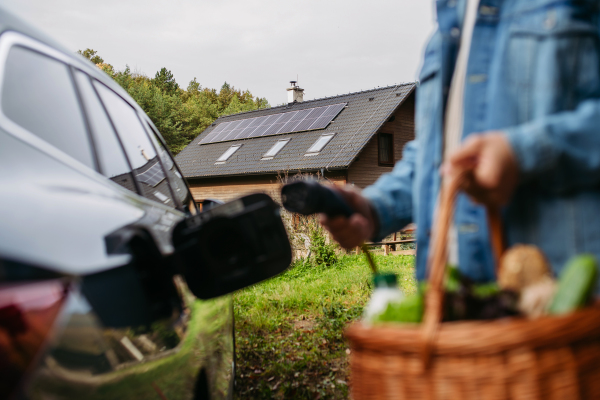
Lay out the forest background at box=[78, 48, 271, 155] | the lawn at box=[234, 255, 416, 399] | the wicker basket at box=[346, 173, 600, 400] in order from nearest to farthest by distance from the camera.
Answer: the wicker basket at box=[346, 173, 600, 400], the lawn at box=[234, 255, 416, 399], the forest background at box=[78, 48, 271, 155]

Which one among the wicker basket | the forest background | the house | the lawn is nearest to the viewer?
the wicker basket

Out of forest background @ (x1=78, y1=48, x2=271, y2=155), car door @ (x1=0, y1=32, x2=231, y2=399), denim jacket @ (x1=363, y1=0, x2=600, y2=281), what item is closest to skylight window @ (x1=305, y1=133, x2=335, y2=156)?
car door @ (x1=0, y1=32, x2=231, y2=399)

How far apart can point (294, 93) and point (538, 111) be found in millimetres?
29796

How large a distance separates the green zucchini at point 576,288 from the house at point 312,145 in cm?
1908

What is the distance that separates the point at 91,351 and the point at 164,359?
1.05ft

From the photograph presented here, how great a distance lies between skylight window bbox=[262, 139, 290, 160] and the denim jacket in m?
22.8

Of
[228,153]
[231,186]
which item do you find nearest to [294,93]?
[228,153]

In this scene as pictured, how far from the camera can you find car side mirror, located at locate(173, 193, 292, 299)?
125cm

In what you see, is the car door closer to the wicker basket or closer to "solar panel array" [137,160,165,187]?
"solar panel array" [137,160,165,187]

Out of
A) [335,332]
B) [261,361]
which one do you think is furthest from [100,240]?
[335,332]

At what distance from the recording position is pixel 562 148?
1.09m

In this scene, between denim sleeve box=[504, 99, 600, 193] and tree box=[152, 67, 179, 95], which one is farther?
tree box=[152, 67, 179, 95]

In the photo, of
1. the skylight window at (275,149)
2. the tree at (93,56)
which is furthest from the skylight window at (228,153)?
the tree at (93,56)

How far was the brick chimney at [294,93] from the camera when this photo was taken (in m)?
30.1
